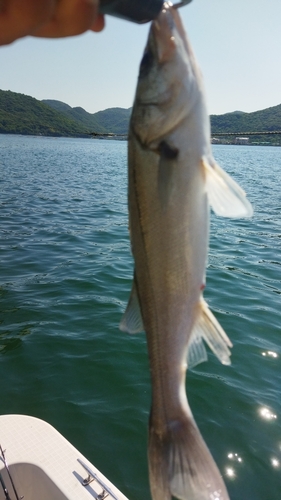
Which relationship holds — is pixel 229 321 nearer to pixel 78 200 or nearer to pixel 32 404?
pixel 32 404

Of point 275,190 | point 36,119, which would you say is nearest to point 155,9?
point 275,190

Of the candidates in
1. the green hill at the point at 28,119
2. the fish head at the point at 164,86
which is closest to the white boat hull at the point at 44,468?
the fish head at the point at 164,86

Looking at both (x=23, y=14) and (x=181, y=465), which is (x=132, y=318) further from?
(x=23, y=14)

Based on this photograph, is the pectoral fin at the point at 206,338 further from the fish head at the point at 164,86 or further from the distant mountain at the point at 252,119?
the distant mountain at the point at 252,119

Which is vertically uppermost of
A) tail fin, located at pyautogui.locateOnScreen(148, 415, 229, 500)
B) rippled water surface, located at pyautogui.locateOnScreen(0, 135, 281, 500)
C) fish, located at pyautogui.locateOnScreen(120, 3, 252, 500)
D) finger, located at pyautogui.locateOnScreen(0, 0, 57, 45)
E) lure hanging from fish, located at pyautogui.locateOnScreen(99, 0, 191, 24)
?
lure hanging from fish, located at pyautogui.locateOnScreen(99, 0, 191, 24)

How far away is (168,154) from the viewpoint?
1.99 m

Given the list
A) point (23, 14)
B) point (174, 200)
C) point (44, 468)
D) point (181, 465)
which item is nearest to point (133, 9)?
point (23, 14)

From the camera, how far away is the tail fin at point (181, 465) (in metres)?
2.04

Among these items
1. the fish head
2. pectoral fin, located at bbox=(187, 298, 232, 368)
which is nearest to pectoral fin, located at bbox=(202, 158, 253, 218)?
the fish head

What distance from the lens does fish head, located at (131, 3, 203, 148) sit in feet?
6.59

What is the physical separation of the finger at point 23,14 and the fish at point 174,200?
52cm

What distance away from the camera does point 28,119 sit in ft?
525

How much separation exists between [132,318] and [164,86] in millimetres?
1205

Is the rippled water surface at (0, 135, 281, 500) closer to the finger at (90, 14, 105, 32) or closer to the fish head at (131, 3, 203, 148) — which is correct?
the fish head at (131, 3, 203, 148)
